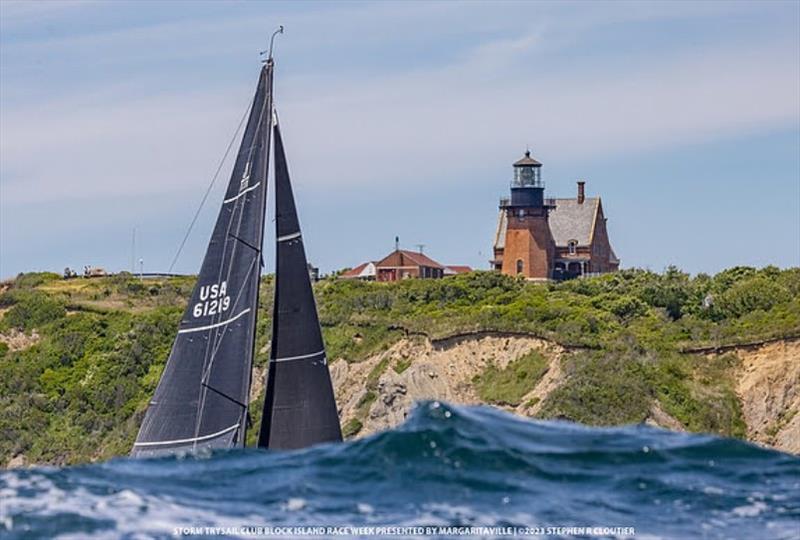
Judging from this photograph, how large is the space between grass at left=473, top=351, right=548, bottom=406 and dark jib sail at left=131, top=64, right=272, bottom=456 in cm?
2113

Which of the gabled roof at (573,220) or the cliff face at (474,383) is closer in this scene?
the cliff face at (474,383)

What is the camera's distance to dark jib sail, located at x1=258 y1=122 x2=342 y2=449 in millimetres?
28922

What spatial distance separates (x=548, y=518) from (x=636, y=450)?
128 inches

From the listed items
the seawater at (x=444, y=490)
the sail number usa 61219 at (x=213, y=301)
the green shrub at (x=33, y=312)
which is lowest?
the seawater at (x=444, y=490)

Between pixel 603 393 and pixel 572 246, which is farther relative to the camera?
pixel 572 246

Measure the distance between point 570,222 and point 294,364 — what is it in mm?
59029

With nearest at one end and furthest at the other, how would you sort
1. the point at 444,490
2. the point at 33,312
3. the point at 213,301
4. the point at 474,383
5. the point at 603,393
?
the point at 444,490
the point at 213,301
the point at 603,393
the point at 474,383
the point at 33,312

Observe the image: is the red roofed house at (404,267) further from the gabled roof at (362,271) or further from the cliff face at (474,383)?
the cliff face at (474,383)

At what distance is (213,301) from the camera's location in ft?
99.7

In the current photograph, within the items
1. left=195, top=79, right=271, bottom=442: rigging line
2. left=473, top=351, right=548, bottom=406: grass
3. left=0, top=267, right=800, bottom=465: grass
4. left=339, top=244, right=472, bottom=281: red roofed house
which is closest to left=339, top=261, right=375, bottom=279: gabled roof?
left=339, top=244, right=472, bottom=281: red roofed house

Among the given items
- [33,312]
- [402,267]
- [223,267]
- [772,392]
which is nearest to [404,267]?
[402,267]

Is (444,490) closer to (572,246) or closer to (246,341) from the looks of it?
(246,341)

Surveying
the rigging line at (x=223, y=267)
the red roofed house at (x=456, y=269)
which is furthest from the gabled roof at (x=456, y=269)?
the rigging line at (x=223, y=267)

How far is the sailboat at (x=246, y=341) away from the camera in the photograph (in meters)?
29.2
